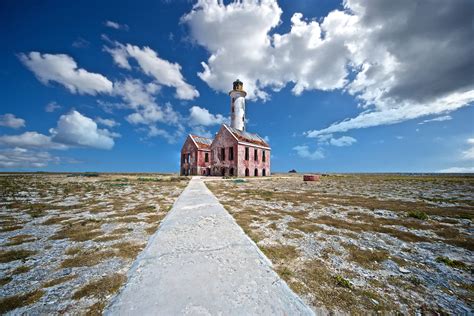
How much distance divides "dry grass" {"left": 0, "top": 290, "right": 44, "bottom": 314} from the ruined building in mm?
34352

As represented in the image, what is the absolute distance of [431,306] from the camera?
3080mm

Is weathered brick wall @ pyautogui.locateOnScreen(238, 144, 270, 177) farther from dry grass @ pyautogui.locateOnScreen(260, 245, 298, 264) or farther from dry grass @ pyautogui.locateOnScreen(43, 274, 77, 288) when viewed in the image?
dry grass @ pyautogui.locateOnScreen(43, 274, 77, 288)

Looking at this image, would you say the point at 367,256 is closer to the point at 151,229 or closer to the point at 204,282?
the point at 204,282

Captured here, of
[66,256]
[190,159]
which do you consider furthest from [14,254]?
[190,159]

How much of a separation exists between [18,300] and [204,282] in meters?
3.01

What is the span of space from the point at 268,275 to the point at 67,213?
33.7 ft

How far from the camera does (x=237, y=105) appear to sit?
47188 millimetres

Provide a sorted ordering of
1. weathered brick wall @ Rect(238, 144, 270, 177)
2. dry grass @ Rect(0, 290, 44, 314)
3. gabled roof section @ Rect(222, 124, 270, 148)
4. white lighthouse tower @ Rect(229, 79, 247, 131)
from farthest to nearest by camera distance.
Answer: white lighthouse tower @ Rect(229, 79, 247, 131), gabled roof section @ Rect(222, 124, 270, 148), weathered brick wall @ Rect(238, 144, 270, 177), dry grass @ Rect(0, 290, 44, 314)

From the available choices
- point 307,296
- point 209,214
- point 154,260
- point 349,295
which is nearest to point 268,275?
point 307,296

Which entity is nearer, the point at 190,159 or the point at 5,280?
the point at 5,280

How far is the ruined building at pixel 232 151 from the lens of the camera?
126ft

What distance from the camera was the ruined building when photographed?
38531mm

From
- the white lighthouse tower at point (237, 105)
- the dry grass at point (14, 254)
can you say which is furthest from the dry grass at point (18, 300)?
the white lighthouse tower at point (237, 105)

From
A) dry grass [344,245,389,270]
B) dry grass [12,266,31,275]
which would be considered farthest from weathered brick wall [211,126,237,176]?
dry grass [12,266,31,275]
